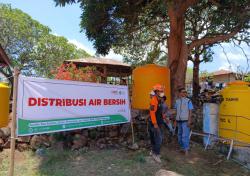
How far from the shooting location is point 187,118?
332 inches

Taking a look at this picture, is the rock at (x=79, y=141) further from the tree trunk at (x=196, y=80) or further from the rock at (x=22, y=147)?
the tree trunk at (x=196, y=80)

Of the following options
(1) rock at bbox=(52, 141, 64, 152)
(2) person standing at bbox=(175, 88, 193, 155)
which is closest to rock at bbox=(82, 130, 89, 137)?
(1) rock at bbox=(52, 141, 64, 152)

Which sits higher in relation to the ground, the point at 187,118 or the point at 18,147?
the point at 187,118

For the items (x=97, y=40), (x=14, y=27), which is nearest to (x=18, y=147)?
(x=97, y=40)

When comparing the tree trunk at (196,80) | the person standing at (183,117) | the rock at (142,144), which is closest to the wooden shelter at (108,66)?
the tree trunk at (196,80)

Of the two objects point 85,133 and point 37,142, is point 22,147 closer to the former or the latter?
point 37,142

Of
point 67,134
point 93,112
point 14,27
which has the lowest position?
point 67,134

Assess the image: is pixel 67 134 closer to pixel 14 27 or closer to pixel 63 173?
pixel 63 173

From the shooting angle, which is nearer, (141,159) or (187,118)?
(141,159)

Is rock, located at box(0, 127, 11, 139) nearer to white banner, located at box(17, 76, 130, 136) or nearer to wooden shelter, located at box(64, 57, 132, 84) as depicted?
white banner, located at box(17, 76, 130, 136)

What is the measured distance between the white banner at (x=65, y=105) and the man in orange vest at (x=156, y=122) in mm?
950

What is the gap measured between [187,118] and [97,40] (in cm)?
435

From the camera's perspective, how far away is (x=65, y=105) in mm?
6613

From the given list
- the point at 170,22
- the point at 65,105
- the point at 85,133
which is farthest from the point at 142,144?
the point at 170,22
